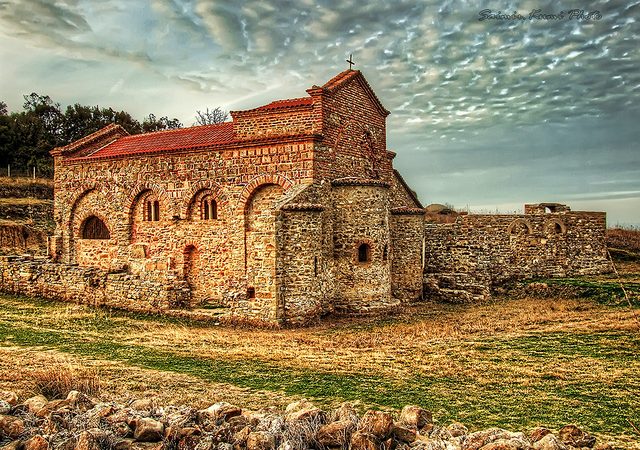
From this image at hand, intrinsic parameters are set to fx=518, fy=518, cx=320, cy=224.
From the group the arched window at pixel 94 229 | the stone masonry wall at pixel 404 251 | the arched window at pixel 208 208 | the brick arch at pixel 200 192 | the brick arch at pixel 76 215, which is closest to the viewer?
the brick arch at pixel 200 192

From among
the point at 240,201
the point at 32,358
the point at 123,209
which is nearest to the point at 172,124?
the point at 123,209

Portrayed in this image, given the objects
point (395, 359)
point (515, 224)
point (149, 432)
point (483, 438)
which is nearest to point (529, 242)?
point (515, 224)

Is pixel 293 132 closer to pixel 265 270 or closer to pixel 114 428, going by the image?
pixel 265 270

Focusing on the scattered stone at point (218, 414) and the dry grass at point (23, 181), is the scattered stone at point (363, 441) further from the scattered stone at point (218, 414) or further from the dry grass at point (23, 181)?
the dry grass at point (23, 181)

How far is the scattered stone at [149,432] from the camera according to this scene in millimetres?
5371

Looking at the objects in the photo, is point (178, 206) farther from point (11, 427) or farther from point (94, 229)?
point (11, 427)

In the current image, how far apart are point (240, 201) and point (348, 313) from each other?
532 cm

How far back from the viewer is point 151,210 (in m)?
20.5

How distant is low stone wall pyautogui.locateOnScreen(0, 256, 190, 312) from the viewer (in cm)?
1672

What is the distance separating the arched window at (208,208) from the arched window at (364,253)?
18.4 ft

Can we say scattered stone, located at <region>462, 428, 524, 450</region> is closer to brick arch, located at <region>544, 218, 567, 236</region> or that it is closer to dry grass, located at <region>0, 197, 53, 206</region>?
brick arch, located at <region>544, 218, 567, 236</region>

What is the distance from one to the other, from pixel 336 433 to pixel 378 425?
44 centimetres

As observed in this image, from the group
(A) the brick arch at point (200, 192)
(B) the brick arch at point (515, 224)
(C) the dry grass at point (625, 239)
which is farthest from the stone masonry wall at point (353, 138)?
(C) the dry grass at point (625, 239)

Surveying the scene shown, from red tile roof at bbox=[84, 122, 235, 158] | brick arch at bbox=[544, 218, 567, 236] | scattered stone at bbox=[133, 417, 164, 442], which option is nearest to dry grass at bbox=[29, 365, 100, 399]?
scattered stone at bbox=[133, 417, 164, 442]
